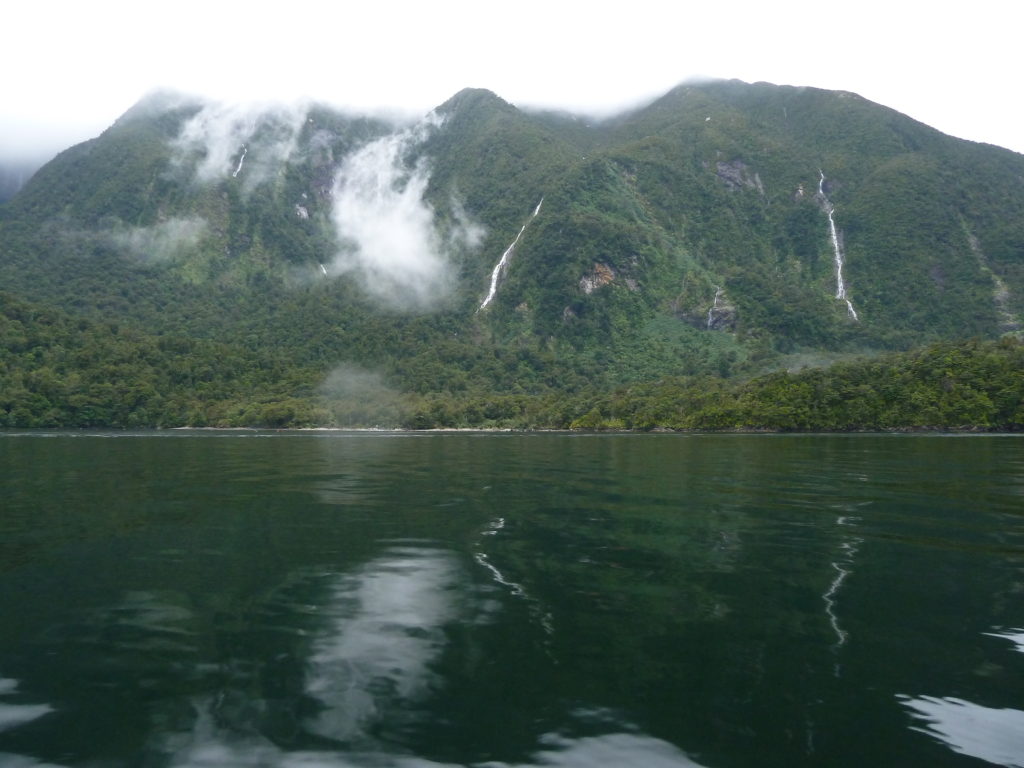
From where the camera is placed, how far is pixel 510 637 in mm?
9727

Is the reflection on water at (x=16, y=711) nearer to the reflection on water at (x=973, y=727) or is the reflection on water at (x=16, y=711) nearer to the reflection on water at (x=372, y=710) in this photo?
the reflection on water at (x=372, y=710)

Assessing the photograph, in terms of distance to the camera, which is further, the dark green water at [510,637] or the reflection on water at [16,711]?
the reflection on water at [16,711]

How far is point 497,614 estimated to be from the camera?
35.5 ft

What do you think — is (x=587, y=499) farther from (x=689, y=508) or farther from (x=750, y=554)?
(x=750, y=554)

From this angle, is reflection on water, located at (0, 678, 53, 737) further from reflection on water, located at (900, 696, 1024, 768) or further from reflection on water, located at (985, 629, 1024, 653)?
reflection on water, located at (985, 629, 1024, 653)

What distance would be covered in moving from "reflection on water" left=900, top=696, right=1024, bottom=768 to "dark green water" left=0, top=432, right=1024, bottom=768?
0.03 metres

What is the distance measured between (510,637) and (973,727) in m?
5.38

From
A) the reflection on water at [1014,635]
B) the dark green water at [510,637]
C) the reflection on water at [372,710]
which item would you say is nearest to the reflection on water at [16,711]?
the dark green water at [510,637]

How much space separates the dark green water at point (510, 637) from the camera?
267 inches

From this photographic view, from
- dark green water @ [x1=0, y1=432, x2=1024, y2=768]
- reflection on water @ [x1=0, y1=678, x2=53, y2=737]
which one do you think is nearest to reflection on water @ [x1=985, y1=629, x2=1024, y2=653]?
dark green water @ [x1=0, y1=432, x2=1024, y2=768]

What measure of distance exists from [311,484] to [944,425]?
10585cm

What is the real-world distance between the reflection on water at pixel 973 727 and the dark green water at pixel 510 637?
1.3 inches

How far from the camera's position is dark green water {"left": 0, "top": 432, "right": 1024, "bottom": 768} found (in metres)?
6.78

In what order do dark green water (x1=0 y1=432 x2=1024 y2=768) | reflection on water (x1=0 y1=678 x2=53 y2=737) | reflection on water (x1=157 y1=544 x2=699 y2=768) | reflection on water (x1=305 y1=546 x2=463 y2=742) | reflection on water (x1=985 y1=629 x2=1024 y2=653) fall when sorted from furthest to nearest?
reflection on water (x1=985 y1=629 x2=1024 y2=653)
reflection on water (x1=305 y1=546 x2=463 y2=742)
reflection on water (x1=0 y1=678 x2=53 y2=737)
dark green water (x1=0 y1=432 x2=1024 y2=768)
reflection on water (x1=157 y1=544 x2=699 y2=768)
